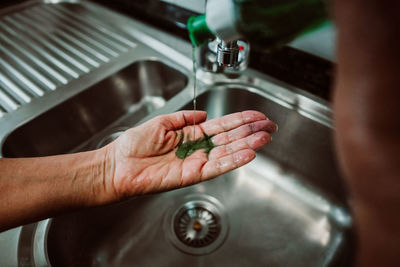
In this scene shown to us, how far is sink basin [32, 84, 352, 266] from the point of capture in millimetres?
739

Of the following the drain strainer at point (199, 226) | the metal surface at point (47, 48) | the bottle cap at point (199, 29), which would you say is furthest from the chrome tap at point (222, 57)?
the drain strainer at point (199, 226)

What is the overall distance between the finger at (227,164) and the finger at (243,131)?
0.06m

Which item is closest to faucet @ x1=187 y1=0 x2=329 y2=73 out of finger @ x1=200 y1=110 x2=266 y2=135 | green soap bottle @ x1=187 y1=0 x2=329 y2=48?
green soap bottle @ x1=187 y1=0 x2=329 y2=48

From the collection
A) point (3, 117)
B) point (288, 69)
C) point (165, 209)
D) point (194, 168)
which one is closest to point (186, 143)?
point (194, 168)

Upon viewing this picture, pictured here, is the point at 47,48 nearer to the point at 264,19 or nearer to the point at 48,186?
the point at 48,186

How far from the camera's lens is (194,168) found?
2.15 ft

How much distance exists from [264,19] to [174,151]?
433 millimetres

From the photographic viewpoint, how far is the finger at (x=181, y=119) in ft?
2.33

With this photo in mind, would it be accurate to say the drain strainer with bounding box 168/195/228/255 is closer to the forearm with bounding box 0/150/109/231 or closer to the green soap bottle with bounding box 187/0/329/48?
the forearm with bounding box 0/150/109/231

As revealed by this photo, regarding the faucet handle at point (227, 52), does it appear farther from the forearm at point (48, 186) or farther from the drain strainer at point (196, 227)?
the drain strainer at point (196, 227)

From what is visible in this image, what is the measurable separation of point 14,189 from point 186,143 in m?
0.42

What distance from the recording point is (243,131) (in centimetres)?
72

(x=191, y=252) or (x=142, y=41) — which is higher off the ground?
(x=142, y=41)

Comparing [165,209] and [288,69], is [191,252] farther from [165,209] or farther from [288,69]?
[288,69]
